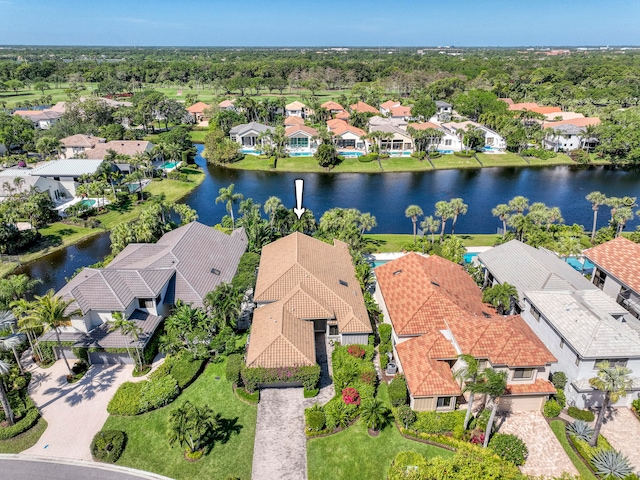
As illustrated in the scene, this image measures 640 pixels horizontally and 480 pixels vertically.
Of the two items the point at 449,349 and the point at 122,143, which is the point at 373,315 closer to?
the point at 449,349

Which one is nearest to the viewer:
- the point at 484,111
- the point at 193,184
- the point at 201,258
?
the point at 201,258

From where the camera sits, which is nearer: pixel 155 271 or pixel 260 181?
pixel 155 271

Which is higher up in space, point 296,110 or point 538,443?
point 296,110

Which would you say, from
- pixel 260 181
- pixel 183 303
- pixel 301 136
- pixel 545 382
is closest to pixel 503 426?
pixel 545 382

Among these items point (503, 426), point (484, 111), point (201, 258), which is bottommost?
point (503, 426)

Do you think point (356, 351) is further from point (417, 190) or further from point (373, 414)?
point (417, 190)

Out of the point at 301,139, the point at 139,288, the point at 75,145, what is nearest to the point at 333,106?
the point at 301,139

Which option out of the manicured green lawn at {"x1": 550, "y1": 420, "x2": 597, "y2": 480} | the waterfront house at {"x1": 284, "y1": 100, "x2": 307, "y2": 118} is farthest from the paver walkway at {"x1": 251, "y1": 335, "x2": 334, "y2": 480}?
the waterfront house at {"x1": 284, "y1": 100, "x2": 307, "y2": 118}
